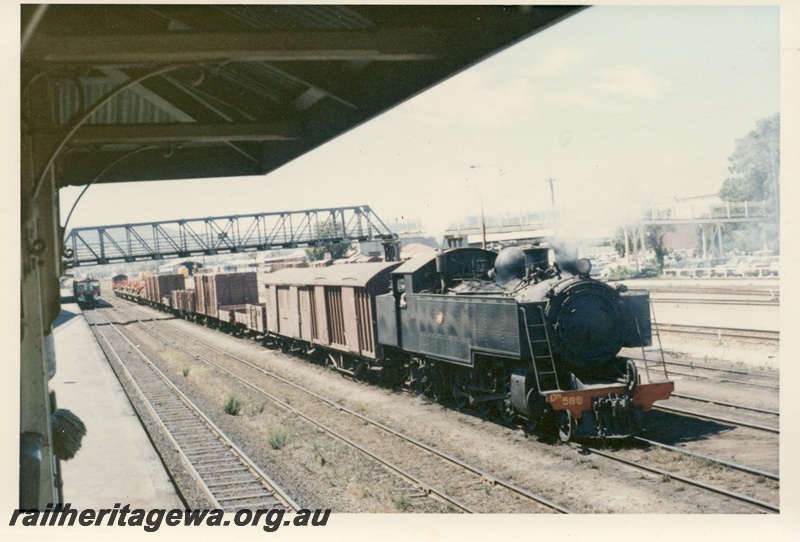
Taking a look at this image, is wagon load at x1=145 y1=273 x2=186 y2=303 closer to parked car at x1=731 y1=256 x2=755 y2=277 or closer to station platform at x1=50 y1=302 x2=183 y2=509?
station platform at x1=50 y1=302 x2=183 y2=509

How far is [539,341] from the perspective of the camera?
9430 millimetres

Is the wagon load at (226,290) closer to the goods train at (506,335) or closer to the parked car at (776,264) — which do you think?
the goods train at (506,335)

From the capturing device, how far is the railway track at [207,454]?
8008 millimetres

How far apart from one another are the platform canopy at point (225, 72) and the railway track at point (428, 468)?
13.6ft

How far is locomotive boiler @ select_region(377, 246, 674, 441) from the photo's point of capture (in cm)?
928

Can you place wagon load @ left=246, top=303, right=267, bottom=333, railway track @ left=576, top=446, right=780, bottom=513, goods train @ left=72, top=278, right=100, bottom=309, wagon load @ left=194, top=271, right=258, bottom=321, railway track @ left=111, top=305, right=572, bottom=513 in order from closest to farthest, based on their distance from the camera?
railway track @ left=576, top=446, right=780, bottom=513 → railway track @ left=111, top=305, right=572, bottom=513 → wagon load @ left=246, top=303, right=267, bottom=333 → wagon load @ left=194, top=271, right=258, bottom=321 → goods train @ left=72, top=278, right=100, bottom=309

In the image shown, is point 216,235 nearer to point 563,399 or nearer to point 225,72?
point 225,72

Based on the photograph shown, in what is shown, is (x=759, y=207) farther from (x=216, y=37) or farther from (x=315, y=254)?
(x=315, y=254)

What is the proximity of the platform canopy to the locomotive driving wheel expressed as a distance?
Answer: 539 cm

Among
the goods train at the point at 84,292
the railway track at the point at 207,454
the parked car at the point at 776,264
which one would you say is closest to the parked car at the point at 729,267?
the parked car at the point at 776,264

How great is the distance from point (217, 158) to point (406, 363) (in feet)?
24.3

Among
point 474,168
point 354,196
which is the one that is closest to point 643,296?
point 474,168

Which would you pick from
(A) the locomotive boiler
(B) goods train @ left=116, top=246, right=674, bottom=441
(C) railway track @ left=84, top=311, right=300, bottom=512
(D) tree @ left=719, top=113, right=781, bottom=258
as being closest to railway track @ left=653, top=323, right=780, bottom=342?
(B) goods train @ left=116, top=246, right=674, bottom=441

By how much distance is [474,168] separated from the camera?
34.8ft
